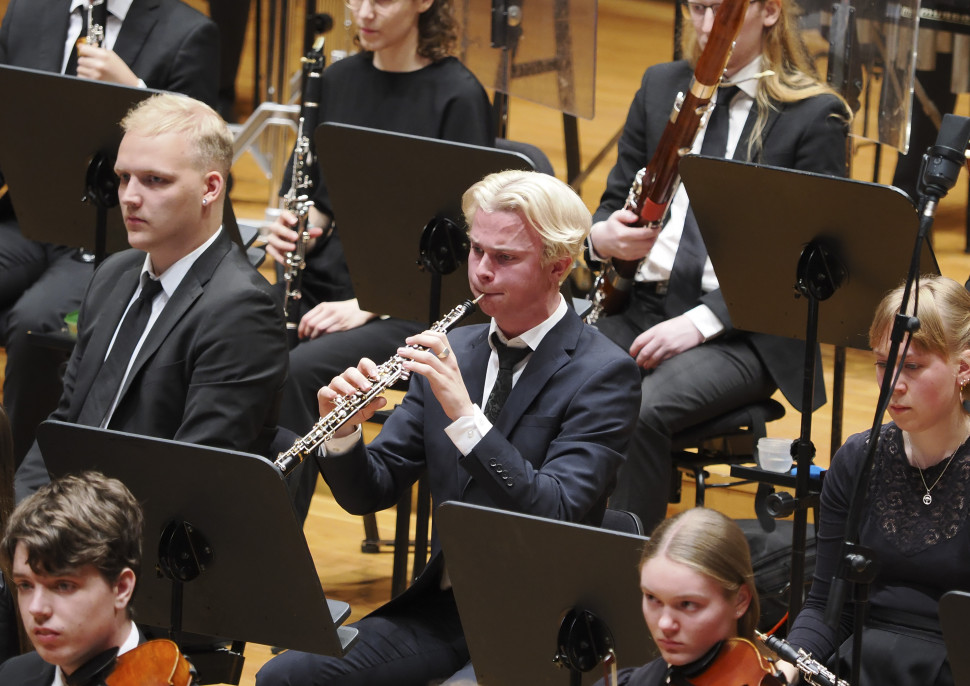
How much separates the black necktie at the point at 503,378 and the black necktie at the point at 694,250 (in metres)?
1.01

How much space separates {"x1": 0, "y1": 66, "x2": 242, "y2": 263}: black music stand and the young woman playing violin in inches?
64.4

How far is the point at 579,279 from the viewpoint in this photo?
3996mm

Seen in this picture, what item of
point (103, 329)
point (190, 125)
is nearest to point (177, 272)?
point (103, 329)

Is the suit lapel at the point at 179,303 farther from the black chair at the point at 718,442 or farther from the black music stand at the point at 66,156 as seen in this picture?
the black chair at the point at 718,442

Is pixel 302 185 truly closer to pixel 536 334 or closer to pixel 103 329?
pixel 103 329

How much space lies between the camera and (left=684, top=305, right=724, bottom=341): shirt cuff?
336 cm

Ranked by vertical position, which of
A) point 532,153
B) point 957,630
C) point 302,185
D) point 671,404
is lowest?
point 671,404

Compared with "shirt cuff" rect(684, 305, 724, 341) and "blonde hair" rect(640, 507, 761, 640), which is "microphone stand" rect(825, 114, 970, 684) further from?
"shirt cuff" rect(684, 305, 724, 341)

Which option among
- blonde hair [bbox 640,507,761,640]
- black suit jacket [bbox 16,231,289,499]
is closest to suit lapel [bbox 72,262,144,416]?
black suit jacket [bbox 16,231,289,499]

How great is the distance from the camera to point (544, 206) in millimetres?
2535

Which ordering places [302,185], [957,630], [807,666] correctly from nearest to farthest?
[957,630], [807,666], [302,185]

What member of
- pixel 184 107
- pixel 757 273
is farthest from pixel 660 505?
pixel 184 107

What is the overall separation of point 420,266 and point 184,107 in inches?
24.4

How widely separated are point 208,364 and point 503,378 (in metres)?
0.56
